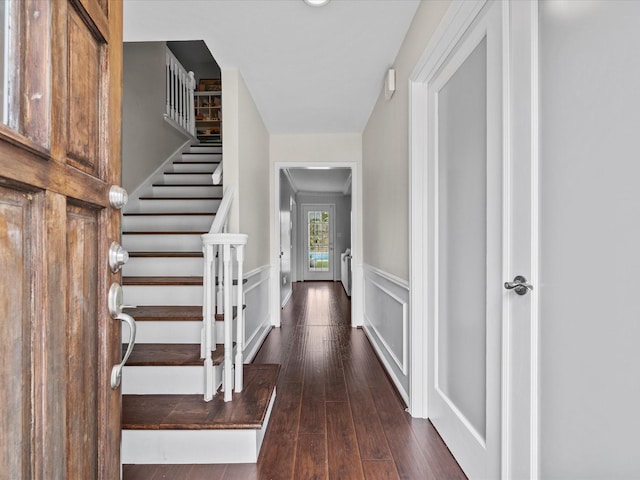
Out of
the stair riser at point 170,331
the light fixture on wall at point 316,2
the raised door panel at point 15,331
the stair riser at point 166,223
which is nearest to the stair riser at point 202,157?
the stair riser at point 166,223

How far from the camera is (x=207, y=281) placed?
6.11 ft

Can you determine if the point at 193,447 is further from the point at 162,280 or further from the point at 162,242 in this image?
the point at 162,242

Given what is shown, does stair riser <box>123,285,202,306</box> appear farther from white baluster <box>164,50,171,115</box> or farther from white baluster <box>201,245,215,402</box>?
white baluster <box>164,50,171,115</box>

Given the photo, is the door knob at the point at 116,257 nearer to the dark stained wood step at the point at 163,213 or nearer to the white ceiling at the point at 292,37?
the white ceiling at the point at 292,37

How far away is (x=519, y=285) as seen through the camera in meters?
1.08

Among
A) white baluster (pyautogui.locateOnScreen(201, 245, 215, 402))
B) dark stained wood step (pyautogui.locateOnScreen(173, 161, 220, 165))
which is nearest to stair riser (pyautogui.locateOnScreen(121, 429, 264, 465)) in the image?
white baluster (pyautogui.locateOnScreen(201, 245, 215, 402))

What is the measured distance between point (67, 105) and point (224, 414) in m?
1.53

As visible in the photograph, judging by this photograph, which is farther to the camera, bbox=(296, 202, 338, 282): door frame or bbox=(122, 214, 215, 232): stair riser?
bbox=(296, 202, 338, 282): door frame

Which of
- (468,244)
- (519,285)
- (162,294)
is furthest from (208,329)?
(519,285)

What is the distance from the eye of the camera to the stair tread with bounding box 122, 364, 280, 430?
1634mm

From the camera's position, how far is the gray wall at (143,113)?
3.26m

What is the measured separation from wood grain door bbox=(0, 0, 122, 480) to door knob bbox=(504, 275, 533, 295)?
106 cm

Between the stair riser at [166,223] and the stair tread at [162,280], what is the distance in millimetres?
641

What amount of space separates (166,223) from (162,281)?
89 centimetres
